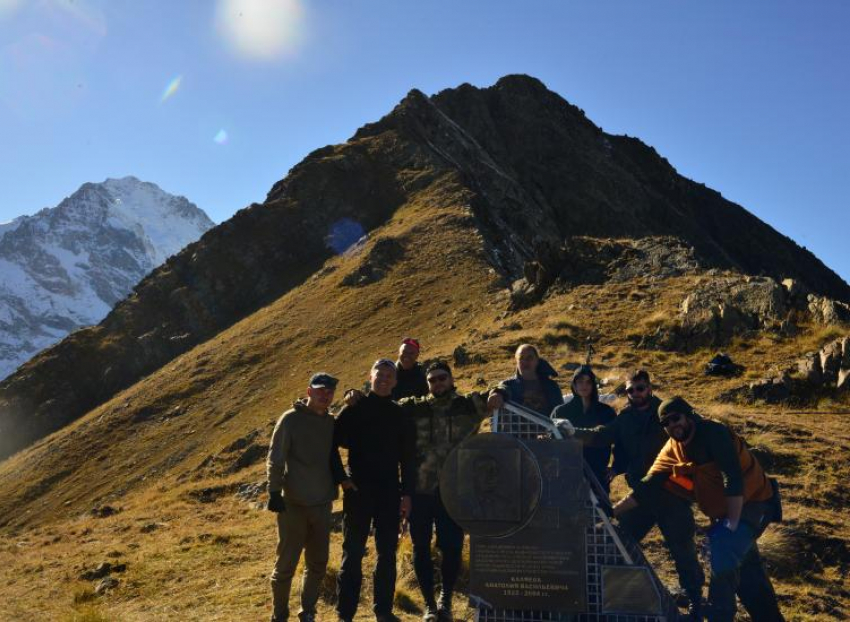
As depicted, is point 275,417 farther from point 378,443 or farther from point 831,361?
point 378,443

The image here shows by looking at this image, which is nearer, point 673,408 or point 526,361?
point 673,408

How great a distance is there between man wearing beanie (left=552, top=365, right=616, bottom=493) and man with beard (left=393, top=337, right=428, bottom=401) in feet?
4.76

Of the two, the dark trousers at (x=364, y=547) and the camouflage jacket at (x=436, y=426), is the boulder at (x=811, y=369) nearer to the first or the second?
the camouflage jacket at (x=436, y=426)

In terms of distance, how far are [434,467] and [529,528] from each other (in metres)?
1.14

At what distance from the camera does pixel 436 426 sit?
21.8 feet

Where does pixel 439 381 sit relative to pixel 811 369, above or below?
above

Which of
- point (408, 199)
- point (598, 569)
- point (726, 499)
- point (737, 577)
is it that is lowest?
point (737, 577)

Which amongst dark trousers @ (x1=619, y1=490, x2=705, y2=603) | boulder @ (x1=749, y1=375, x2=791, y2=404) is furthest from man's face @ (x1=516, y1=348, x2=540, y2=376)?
boulder @ (x1=749, y1=375, x2=791, y2=404)

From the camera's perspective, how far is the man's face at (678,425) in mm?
5918

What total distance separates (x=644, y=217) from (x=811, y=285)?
16.2m

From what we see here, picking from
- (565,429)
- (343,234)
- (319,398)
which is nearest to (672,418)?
(565,429)

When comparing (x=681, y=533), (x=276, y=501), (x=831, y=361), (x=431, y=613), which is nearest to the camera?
(x=276, y=501)

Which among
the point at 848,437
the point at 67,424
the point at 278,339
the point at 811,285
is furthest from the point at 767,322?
the point at 811,285

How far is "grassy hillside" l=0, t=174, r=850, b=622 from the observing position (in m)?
8.65
